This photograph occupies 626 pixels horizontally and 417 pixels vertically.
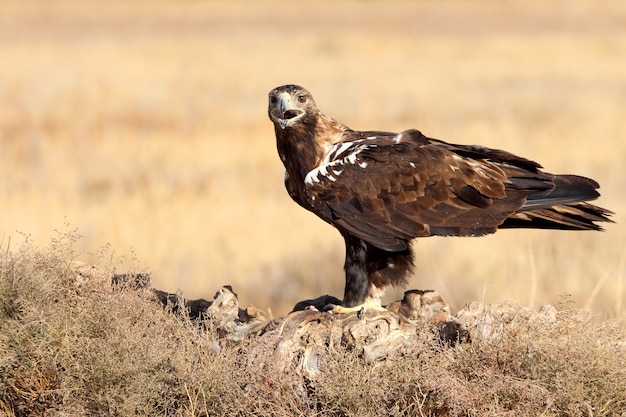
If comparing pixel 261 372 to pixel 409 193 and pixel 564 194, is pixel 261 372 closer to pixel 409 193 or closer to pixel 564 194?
pixel 409 193

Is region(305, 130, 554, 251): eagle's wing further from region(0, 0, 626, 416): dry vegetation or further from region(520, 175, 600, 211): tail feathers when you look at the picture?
region(0, 0, 626, 416): dry vegetation

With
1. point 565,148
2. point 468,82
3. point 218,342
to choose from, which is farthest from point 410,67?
point 218,342

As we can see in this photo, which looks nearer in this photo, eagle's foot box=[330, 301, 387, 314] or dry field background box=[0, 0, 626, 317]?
eagle's foot box=[330, 301, 387, 314]

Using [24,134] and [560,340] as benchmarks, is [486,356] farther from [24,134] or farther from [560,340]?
[24,134]

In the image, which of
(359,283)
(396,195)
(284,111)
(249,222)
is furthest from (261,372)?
(249,222)

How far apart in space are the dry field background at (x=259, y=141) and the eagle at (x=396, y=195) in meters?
0.45

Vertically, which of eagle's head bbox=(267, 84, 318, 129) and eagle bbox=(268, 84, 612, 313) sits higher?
eagle's head bbox=(267, 84, 318, 129)

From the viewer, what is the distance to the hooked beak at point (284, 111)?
209 inches

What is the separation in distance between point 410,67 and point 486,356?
2504 centimetres

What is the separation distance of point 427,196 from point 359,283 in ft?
1.91

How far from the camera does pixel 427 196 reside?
5.29 m

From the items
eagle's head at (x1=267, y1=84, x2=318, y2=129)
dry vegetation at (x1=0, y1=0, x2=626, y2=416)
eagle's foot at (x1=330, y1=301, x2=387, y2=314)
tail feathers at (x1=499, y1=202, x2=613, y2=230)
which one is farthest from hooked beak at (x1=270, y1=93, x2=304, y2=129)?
tail feathers at (x1=499, y1=202, x2=613, y2=230)

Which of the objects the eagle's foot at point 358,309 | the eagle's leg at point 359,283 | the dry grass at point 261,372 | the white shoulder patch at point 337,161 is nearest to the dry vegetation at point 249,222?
the dry grass at point 261,372

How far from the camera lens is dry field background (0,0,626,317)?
1024 centimetres
